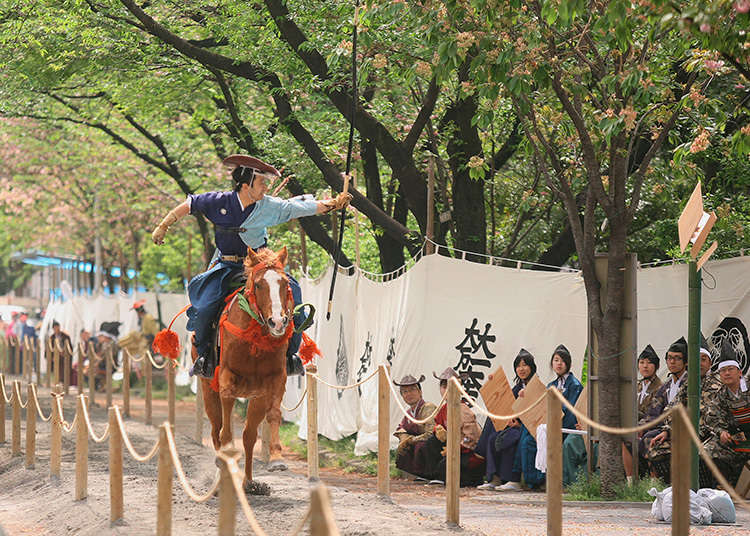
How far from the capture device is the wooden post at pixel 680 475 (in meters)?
6.06

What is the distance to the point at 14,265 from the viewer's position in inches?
2266

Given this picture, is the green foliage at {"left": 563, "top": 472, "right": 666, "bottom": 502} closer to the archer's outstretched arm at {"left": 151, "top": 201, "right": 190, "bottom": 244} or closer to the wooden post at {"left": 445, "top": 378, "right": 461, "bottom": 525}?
the wooden post at {"left": 445, "top": 378, "right": 461, "bottom": 525}

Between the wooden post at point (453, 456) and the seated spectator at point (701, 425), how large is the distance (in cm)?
289

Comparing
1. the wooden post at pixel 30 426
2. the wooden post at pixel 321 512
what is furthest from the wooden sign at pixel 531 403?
the wooden post at pixel 321 512

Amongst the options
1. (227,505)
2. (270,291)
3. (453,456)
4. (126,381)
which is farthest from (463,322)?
(126,381)

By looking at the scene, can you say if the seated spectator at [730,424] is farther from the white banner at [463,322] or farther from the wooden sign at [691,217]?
the white banner at [463,322]

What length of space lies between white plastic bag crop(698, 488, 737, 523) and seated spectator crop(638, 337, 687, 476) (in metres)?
1.88

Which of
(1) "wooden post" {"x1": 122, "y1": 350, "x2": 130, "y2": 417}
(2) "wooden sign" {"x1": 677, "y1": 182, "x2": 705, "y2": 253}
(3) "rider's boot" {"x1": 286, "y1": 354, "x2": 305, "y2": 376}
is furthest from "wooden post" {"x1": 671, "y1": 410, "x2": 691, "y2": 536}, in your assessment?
(1) "wooden post" {"x1": 122, "y1": 350, "x2": 130, "y2": 417}

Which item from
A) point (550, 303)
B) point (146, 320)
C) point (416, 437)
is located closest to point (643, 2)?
point (550, 303)

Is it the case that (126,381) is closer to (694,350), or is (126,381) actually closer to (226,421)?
(226,421)

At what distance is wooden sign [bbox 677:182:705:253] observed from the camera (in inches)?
383

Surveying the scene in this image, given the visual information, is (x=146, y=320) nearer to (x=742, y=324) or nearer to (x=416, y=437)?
(x=416, y=437)

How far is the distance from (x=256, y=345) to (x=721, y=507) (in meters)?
4.07

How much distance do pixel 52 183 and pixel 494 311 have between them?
23.7 m
